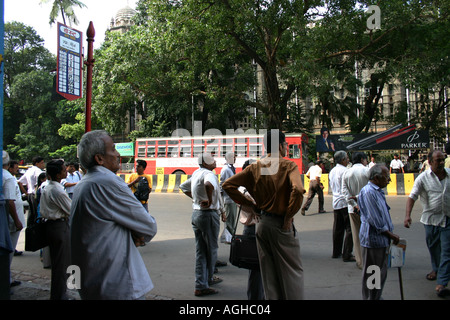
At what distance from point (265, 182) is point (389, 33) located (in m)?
16.7

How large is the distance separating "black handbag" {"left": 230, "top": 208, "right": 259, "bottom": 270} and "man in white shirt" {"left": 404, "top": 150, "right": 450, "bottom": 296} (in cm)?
215

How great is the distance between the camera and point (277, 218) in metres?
3.31

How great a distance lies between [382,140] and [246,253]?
1710cm

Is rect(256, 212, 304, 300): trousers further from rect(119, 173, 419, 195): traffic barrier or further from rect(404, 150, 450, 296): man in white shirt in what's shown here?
rect(119, 173, 419, 195): traffic barrier

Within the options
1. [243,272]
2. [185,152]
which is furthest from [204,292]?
[185,152]

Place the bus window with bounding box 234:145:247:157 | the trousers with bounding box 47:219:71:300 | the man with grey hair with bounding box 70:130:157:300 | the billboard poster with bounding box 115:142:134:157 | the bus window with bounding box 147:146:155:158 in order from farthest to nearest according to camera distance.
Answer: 1. the billboard poster with bounding box 115:142:134:157
2. the bus window with bounding box 147:146:155:158
3. the bus window with bounding box 234:145:247:157
4. the trousers with bounding box 47:219:71:300
5. the man with grey hair with bounding box 70:130:157:300

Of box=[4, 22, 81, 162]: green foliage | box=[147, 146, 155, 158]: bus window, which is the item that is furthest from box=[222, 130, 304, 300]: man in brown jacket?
box=[4, 22, 81, 162]: green foliage

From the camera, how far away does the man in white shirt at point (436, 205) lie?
179 inches

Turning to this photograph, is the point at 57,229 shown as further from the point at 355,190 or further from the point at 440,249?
the point at 440,249

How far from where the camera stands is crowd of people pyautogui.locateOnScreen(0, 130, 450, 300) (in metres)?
2.31

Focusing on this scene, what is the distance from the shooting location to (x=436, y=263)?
477 centimetres

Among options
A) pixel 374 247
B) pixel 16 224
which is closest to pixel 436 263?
pixel 374 247
